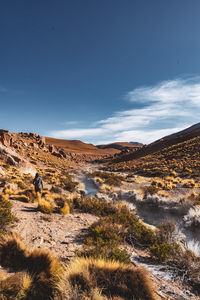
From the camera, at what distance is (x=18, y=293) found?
2178mm

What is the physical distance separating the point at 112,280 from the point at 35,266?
1.57 metres

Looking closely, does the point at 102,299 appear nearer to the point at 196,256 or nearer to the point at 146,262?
the point at 146,262

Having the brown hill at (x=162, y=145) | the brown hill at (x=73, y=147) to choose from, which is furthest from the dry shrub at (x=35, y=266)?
the brown hill at (x=73, y=147)

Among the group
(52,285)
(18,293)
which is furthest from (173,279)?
(18,293)

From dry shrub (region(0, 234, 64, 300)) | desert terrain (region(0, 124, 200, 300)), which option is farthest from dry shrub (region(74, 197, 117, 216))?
dry shrub (region(0, 234, 64, 300))

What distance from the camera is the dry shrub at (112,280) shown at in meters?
2.27

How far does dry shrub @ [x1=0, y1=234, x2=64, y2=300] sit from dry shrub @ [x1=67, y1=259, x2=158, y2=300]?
0.32 meters

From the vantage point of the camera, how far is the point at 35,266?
9.38 ft

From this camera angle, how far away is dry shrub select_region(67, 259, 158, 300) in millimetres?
2268

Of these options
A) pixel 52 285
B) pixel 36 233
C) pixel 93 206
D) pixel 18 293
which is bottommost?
pixel 93 206

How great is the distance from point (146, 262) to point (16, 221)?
178 inches

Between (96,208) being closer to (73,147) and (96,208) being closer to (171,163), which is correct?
(171,163)

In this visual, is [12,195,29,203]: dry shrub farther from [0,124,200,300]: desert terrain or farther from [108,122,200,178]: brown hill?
[108,122,200,178]: brown hill

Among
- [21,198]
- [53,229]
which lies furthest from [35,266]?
[21,198]
